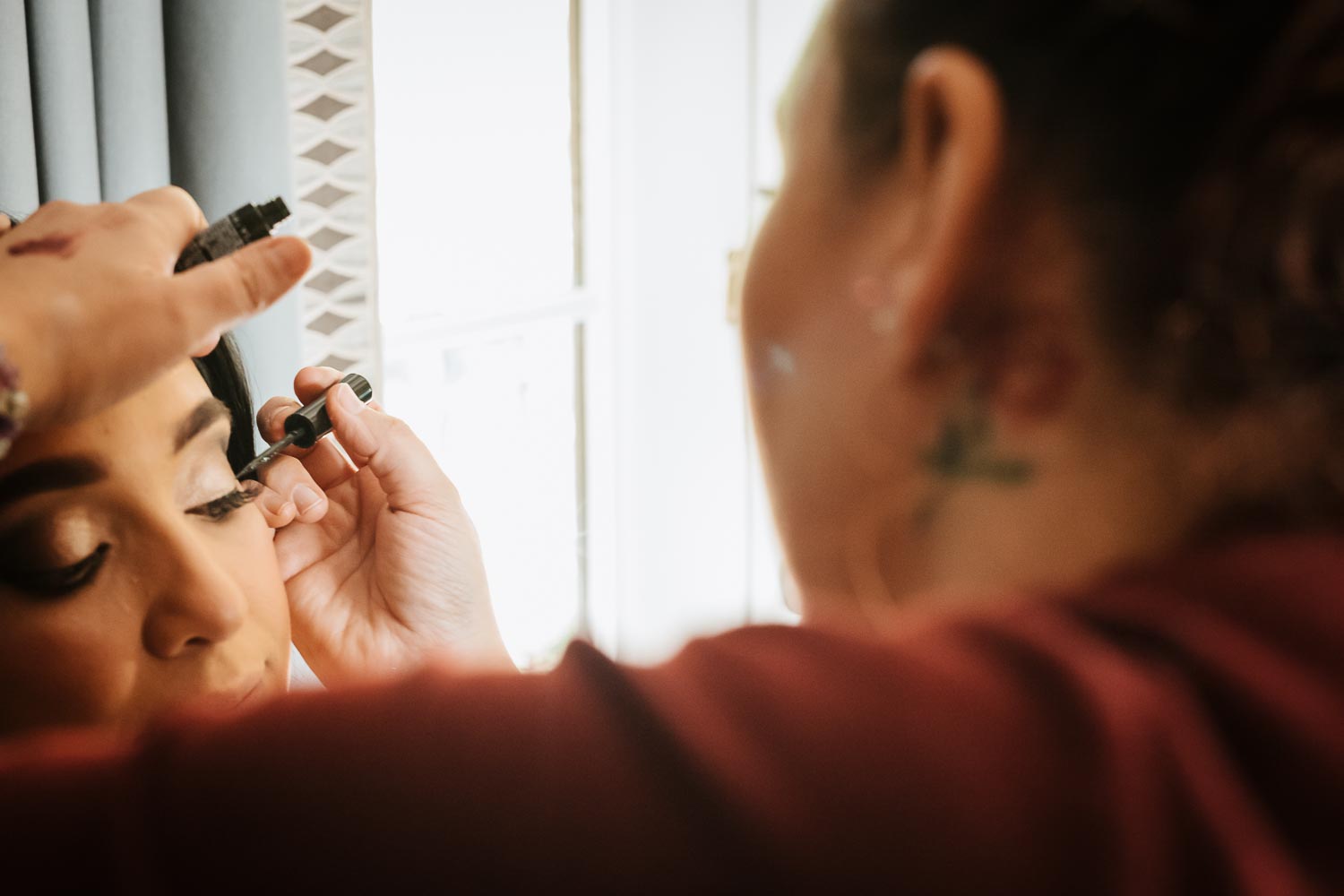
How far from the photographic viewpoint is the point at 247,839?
30 cm

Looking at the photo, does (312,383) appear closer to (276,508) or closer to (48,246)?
(276,508)

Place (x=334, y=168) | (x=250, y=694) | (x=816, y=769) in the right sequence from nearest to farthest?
(x=816, y=769) → (x=250, y=694) → (x=334, y=168)

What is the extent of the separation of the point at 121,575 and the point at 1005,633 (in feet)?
1.72

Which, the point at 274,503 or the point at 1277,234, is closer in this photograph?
the point at 1277,234

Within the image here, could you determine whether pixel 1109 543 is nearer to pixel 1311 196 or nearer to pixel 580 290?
pixel 1311 196

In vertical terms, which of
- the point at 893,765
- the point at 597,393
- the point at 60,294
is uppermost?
the point at 60,294

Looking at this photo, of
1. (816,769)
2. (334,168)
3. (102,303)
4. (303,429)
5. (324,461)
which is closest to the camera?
(816,769)

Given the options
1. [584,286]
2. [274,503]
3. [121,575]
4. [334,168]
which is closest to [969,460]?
[121,575]

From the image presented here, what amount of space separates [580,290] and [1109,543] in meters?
1.91

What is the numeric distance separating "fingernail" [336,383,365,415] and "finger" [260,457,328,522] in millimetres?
71

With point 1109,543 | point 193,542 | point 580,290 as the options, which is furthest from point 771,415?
point 580,290

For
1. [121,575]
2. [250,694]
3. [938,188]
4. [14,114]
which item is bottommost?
[250,694]

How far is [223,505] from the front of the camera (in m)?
0.65

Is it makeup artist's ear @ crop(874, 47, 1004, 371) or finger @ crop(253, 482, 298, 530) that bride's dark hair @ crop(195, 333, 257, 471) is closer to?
finger @ crop(253, 482, 298, 530)
